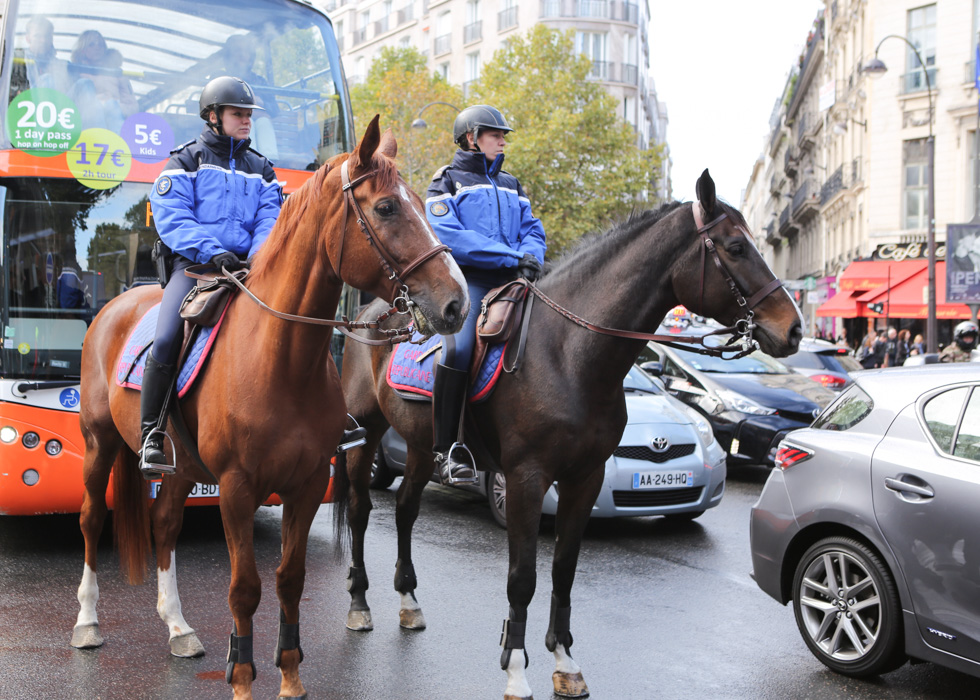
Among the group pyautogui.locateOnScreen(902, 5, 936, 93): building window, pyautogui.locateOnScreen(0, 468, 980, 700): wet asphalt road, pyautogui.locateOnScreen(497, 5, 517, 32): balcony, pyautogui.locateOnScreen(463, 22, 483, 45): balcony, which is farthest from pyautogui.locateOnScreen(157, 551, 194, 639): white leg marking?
pyautogui.locateOnScreen(463, 22, 483, 45): balcony

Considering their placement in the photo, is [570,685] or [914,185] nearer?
[570,685]

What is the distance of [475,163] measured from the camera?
17.6ft

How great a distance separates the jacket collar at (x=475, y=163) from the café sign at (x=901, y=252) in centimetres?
3121

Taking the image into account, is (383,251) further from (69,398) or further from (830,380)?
(830,380)

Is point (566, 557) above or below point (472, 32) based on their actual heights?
below

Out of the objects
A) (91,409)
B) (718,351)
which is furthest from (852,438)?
(91,409)

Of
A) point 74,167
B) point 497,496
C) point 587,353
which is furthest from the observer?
point 497,496

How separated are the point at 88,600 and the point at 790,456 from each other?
397 cm

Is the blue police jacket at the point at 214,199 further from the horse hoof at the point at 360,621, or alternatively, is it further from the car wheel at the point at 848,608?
the car wheel at the point at 848,608

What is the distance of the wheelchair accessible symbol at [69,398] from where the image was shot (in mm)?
6848

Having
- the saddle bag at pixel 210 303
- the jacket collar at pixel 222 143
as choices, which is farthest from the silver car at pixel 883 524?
the jacket collar at pixel 222 143

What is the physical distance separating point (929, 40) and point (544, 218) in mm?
15297

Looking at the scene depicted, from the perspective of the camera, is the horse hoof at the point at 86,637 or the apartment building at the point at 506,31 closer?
the horse hoof at the point at 86,637

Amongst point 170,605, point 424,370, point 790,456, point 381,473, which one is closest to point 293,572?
point 170,605
